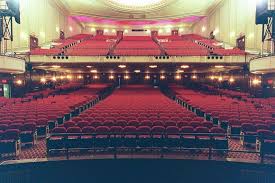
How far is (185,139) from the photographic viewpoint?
550 cm

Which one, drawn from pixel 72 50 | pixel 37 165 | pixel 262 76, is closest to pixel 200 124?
pixel 37 165

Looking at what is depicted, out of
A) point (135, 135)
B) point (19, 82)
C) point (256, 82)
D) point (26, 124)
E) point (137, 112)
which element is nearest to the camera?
point (135, 135)

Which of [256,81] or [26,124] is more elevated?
[256,81]

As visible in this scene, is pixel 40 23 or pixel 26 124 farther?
pixel 40 23

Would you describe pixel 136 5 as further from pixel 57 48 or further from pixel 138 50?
pixel 57 48

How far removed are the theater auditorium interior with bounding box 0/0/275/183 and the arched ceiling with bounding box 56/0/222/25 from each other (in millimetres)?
233

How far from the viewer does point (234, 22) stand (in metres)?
21.2

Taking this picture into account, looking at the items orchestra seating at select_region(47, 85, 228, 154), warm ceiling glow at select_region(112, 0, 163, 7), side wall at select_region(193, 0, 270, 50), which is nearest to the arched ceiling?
warm ceiling glow at select_region(112, 0, 163, 7)

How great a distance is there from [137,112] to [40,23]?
17.3m

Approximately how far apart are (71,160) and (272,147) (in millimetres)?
4429

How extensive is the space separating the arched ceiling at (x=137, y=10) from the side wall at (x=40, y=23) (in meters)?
1.31

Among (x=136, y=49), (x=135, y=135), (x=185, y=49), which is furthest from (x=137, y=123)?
(x=185, y=49)

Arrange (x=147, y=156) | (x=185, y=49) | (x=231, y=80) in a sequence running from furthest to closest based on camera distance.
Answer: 1. (x=185, y=49)
2. (x=231, y=80)
3. (x=147, y=156)

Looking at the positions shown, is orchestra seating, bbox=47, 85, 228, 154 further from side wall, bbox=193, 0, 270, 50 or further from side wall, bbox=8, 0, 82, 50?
side wall, bbox=8, 0, 82, 50
